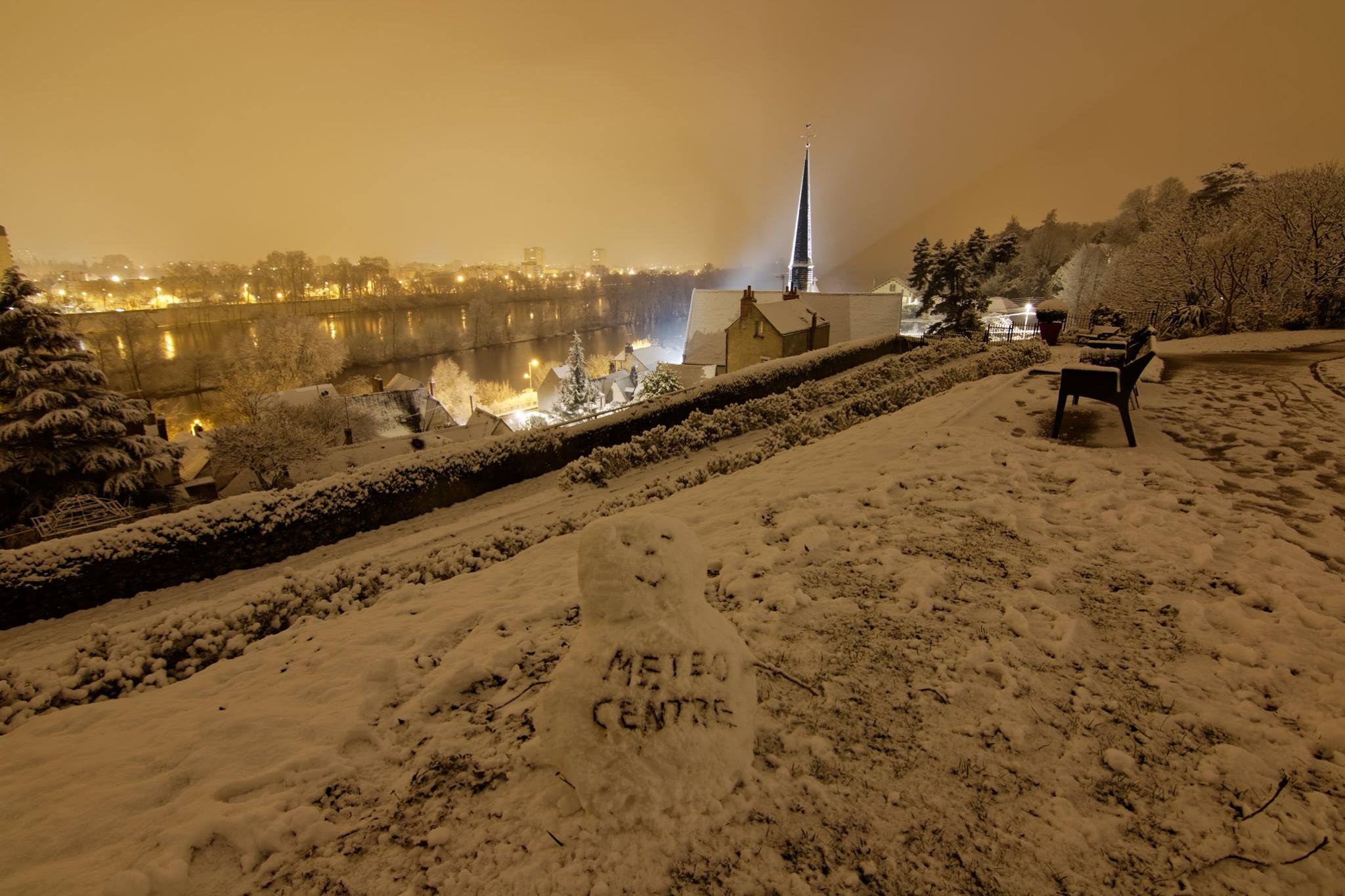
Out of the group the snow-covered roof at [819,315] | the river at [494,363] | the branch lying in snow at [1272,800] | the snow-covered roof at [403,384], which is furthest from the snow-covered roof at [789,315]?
the branch lying in snow at [1272,800]

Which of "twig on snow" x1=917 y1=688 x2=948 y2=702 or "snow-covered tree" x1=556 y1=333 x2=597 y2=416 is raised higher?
"twig on snow" x1=917 y1=688 x2=948 y2=702

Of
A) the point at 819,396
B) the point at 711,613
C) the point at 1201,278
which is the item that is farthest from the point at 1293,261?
the point at 711,613

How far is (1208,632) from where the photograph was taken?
3.36 metres

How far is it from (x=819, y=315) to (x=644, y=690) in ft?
114

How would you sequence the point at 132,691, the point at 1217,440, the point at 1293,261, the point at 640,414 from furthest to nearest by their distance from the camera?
the point at 1293,261, the point at 640,414, the point at 1217,440, the point at 132,691

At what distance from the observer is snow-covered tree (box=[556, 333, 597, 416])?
3359 cm

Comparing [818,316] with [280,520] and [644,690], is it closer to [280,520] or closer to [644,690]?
[280,520]

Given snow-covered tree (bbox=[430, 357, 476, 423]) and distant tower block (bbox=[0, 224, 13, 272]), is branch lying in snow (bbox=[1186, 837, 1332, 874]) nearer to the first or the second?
snow-covered tree (bbox=[430, 357, 476, 423])

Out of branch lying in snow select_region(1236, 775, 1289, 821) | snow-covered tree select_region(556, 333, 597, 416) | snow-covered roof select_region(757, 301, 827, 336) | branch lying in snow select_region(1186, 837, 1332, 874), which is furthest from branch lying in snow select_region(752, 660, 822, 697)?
snow-covered tree select_region(556, 333, 597, 416)

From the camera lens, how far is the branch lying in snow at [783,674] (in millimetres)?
3198

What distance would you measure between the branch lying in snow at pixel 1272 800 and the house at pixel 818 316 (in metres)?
32.4

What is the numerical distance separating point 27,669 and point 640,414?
11427 mm

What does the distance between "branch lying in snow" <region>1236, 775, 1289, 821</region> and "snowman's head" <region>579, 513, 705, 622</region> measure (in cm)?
257

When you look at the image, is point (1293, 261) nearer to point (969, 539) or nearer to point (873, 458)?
point (873, 458)
